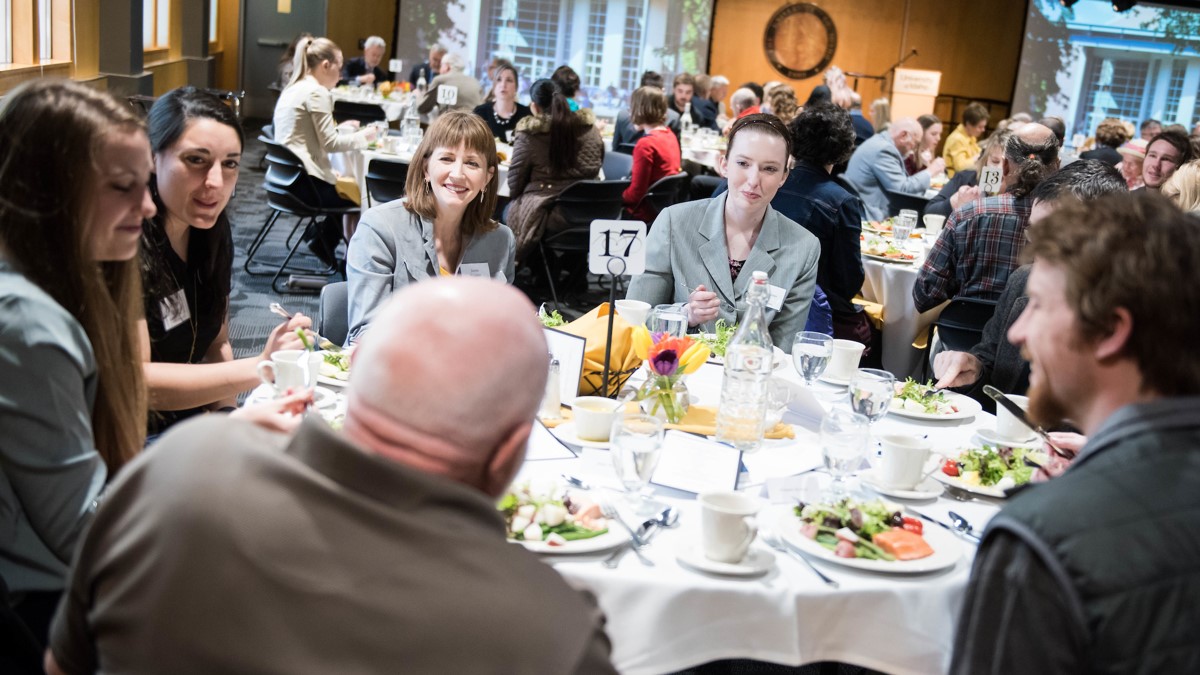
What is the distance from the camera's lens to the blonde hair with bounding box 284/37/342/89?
684cm

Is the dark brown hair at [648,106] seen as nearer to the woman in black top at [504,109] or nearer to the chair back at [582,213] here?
the woman in black top at [504,109]

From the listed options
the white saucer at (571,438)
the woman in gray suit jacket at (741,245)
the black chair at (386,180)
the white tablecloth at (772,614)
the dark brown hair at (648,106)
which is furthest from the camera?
the dark brown hair at (648,106)

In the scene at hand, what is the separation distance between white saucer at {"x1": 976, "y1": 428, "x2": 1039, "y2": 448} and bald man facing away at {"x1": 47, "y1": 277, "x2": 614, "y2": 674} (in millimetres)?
1577

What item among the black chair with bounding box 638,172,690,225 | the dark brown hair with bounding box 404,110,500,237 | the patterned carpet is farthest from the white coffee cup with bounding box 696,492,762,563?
the black chair with bounding box 638,172,690,225

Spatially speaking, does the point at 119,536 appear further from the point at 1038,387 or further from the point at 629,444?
the point at 1038,387

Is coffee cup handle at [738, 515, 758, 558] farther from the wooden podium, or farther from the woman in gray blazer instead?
the wooden podium

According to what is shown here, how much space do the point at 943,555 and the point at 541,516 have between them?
25.8 inches

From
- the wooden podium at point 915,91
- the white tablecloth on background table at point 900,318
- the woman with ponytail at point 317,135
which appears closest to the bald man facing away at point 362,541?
the white tablecloth on background table at point 900,318

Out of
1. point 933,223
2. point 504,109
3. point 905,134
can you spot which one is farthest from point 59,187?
point 905,134

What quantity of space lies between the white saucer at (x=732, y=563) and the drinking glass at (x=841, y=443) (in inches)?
11.6

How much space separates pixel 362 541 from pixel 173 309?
6.13 feet

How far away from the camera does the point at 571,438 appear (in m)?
2.18

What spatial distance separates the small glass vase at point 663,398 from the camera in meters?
2.25

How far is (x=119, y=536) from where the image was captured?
1000 mm
